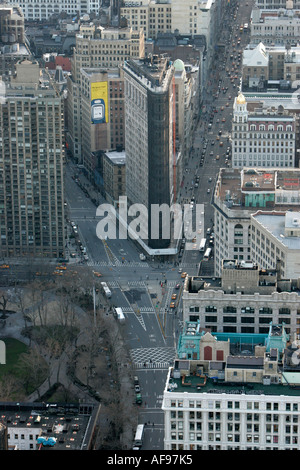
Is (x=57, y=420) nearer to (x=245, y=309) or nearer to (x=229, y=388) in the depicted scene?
(x=245, y=309)

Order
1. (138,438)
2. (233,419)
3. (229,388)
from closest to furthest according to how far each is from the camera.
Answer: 1. (233,419)
2. (229,388)
3. (138,438)

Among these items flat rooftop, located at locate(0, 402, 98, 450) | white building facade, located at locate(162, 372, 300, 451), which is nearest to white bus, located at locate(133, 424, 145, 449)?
flat rooftop, located at locate(0, 402, 98, 450)

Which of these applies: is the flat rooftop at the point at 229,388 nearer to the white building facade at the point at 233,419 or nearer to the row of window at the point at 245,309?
the white building facade at the point at 233,419

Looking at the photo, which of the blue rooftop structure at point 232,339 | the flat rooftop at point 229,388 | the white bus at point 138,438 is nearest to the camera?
the flat rooftop at point 229,388

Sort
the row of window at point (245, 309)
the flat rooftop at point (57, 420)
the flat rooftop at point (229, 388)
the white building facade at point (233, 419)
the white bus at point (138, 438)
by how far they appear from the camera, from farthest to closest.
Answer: the white bus at point (138, 438)
the flat rooftop at point (57, 420)
the row of window at point (245, 309)
the flat rooftop at point (229, 388)
the white building facade at point (233, 419)

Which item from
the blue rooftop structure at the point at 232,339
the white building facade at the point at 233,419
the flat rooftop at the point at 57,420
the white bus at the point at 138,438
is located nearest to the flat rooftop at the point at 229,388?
the white building facade at the point at 233,419

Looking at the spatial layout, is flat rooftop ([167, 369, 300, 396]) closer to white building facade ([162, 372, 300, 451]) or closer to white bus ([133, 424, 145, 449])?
white building facade ([162, 372, 300, 451])

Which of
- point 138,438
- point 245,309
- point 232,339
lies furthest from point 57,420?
point 245,309

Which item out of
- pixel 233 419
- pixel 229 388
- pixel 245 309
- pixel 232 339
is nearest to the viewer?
pixel 233 419

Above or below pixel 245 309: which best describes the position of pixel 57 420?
below
